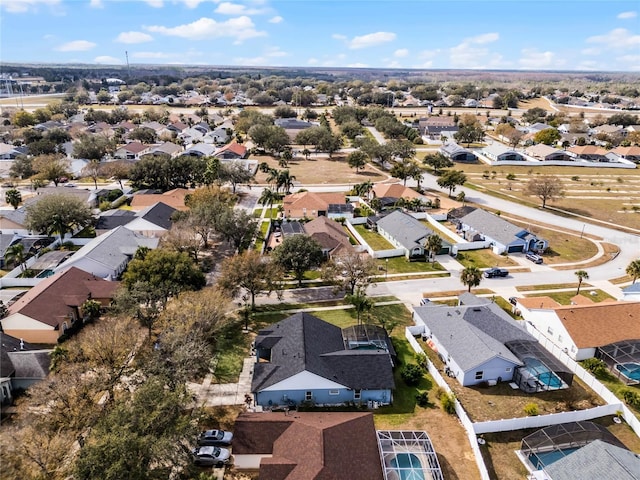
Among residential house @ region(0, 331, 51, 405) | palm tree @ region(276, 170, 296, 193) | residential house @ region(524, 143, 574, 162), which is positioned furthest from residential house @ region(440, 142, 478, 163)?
residential house @ region(0, 331, 51, 405)

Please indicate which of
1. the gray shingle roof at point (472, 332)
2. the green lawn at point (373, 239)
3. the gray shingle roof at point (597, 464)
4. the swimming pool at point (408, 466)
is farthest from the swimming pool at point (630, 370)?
the green lawn at point (373, 239)

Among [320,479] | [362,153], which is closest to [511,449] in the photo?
[320,479]

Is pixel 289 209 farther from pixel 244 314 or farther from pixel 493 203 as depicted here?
pixel 493 203

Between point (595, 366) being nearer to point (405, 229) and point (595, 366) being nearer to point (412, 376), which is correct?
point (412, 376)

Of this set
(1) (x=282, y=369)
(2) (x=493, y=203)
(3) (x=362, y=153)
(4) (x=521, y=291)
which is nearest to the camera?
(1) (x=282, y=369)

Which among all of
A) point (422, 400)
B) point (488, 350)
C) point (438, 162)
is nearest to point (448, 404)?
point (422, 400)

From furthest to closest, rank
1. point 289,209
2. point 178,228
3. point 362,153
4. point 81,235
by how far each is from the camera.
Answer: point 362,153, point 289,209, point 81,235, point 178,228
